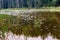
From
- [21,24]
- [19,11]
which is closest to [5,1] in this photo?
[19,11]

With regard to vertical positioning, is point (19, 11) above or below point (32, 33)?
above

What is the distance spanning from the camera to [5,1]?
167 cm

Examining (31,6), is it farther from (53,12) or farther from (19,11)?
(53,12)

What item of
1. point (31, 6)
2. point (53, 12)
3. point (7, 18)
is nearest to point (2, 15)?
point (7, 18)

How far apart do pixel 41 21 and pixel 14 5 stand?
38cm

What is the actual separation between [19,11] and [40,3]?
10.2 inches

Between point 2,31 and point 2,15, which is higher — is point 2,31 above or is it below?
below

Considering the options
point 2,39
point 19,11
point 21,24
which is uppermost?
point 19,11

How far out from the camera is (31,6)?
5.31 feet

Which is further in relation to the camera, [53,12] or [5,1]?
[5,1]

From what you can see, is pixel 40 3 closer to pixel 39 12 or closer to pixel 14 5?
pixel 39 12

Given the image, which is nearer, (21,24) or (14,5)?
(21,24)

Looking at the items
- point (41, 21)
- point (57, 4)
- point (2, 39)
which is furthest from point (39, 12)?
point (2, 39)

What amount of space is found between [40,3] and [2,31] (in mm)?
534
